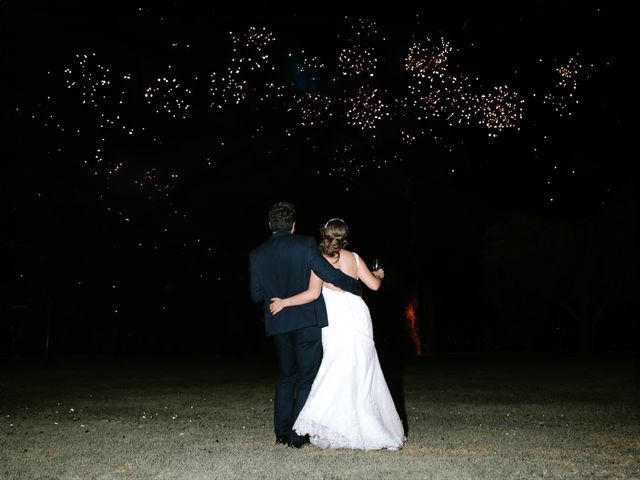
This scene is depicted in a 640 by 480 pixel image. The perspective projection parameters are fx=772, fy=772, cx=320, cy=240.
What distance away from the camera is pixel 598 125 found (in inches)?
903

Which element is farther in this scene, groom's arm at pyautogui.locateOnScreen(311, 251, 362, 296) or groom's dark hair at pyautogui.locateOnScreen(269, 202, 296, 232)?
groom's dark hair at pyautogui.locateOnScreen(269, 202, 296, 232)

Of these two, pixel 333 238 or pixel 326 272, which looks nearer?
pixel 326 272

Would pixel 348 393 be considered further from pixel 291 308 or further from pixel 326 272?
pixel 326 272

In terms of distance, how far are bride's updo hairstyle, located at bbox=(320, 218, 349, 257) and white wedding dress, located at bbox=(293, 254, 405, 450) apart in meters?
0.35

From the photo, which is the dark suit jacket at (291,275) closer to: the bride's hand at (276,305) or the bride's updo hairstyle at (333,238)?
the bride's hand at (276,305)

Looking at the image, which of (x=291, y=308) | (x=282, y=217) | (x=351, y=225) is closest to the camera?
(x=291, y=308)

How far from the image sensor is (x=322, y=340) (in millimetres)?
6137

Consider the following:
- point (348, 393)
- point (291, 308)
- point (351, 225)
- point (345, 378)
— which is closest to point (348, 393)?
point (348, 393)

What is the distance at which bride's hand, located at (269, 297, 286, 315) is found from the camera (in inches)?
230

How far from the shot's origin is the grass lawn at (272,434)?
511 centimetres

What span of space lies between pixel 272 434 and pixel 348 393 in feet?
3.81

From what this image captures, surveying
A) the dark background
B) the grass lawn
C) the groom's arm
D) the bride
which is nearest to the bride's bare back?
the bride

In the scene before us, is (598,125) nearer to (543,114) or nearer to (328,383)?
(543,114)

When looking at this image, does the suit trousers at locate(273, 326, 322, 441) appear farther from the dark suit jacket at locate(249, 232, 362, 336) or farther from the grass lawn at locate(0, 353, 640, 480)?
the grass lawn at locate(0, 353, 640, 480)
